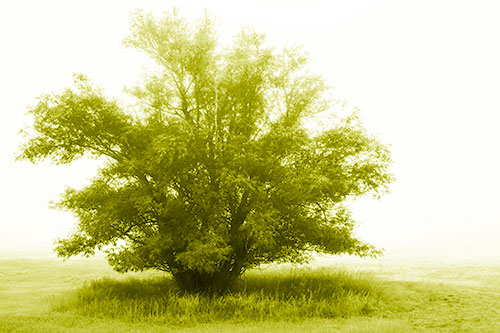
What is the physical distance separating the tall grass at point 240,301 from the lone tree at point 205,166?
1.66 meters

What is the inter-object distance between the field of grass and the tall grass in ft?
0.15

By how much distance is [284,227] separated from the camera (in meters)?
22.4

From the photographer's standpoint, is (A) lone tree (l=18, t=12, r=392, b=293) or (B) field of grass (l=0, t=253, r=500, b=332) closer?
(B) field of grass (l=0, t=253, r=500, b=332)

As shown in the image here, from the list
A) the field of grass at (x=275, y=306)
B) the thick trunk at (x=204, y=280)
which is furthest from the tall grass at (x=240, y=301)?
the thick trunk at (x=204, y=280)

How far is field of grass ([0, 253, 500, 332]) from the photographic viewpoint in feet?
55.9

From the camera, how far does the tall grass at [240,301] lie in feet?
61.7

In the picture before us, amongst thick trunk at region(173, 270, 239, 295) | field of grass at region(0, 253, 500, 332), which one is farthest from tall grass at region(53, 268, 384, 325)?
thick trunk at region(173, 270, 239, 295)

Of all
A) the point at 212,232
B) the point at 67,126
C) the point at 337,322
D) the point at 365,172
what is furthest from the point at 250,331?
the point at 67,126

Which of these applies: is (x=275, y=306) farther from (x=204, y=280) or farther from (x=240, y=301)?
(x=204, y=280)

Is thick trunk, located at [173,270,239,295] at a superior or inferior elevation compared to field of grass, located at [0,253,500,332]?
superior

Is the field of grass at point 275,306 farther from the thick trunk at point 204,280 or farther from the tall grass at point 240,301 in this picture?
the thick trunk at point 204,280

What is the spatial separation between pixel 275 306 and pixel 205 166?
7.66 meters

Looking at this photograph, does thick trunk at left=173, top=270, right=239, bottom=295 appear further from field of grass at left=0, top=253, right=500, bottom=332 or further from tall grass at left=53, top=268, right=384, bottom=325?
field of grass at left=0, top=253, right=500, bottom=332

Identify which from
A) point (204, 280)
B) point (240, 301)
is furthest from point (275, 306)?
point (204, 280)
